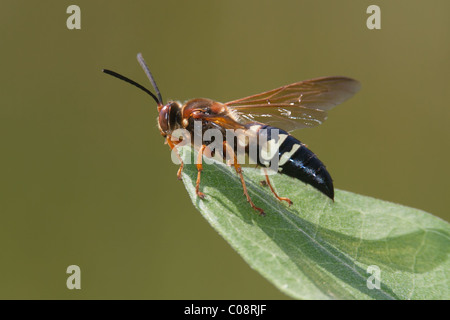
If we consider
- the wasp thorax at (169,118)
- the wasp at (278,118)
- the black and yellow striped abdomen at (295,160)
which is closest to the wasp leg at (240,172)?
the wasp at (278,118)

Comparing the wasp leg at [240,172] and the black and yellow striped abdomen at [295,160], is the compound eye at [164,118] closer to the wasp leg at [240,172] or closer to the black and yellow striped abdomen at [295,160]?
the wasp leg at [240,172]

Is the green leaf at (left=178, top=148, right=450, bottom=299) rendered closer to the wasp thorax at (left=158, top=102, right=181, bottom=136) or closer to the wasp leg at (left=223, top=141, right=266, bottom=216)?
the wasp leg at (left=223, top=141, right=266, bottom=216)

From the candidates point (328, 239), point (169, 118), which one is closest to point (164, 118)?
point (169, 118)

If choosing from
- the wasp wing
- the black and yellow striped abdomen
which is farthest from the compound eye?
the black and yellow striped abdomen

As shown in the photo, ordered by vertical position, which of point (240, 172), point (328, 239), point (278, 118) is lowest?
point (328, 239)

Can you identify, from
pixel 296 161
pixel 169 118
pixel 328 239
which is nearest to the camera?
pixel 328 239

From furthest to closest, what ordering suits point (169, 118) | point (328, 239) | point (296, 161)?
point (169, 118), point (296, 161), point (328, 239)

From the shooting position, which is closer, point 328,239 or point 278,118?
point 328,239

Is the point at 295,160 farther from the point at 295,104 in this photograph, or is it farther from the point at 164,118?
the point at 164,118

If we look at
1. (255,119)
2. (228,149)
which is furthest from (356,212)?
(255,119)
